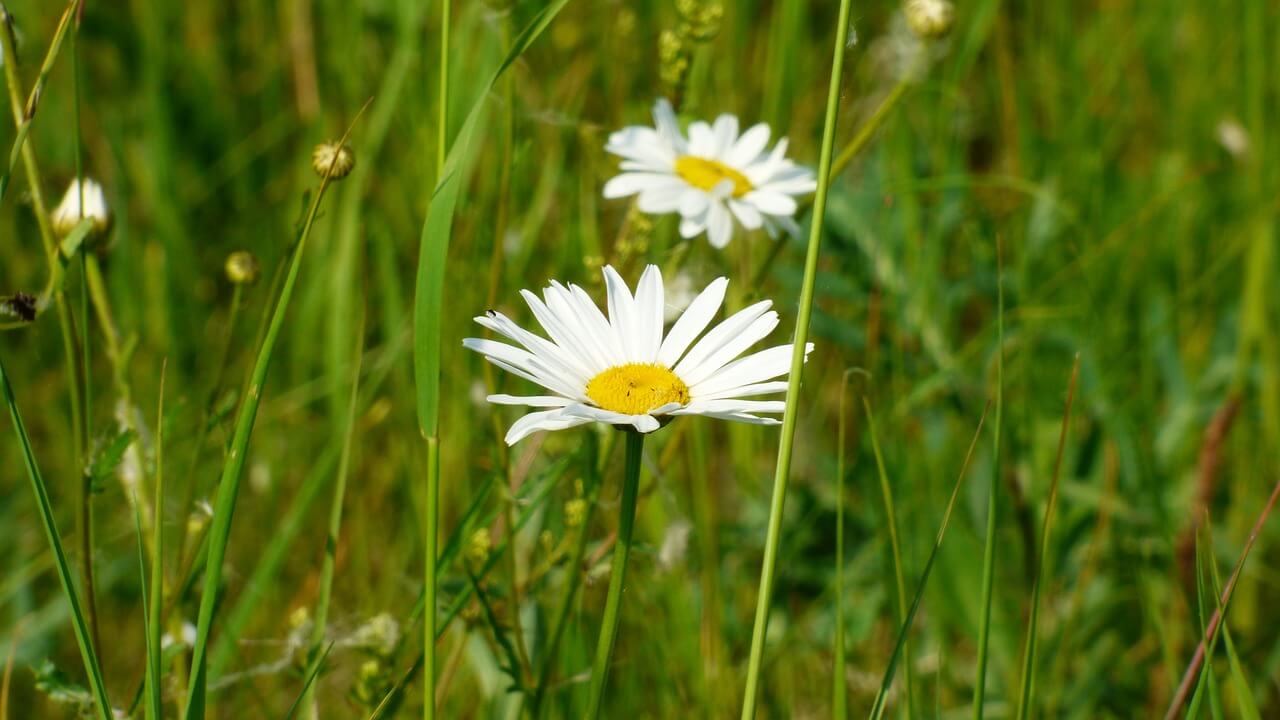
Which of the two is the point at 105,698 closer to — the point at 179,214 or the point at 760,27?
the point at 179,214

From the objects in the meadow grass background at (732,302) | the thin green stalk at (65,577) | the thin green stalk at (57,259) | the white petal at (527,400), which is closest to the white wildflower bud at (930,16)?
the meadow grass background at (732,302)

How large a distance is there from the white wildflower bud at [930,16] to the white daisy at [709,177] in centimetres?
22

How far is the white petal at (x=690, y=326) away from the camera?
2.99ft

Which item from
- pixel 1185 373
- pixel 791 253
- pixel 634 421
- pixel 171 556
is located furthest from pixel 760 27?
pixel 634 421

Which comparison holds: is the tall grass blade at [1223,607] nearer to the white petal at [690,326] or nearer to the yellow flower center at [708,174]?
the white petal at [690,326]

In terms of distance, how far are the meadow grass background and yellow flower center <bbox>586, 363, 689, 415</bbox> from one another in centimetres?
21

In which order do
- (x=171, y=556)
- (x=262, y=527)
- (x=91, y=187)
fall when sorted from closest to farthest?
(x=91, y=187) < (x=171, y=556) < (x=262, y=527)

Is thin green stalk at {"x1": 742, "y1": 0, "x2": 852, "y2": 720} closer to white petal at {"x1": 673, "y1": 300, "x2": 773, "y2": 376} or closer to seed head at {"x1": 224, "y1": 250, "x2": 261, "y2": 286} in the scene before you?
white petal at {"x1": 673, "y1": 300, "x2": 773, "y2": 376}

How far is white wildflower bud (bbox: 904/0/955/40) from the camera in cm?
135

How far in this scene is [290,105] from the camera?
246 cm

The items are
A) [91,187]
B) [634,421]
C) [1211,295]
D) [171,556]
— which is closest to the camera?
[634,421]

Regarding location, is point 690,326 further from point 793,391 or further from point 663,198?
point 663,198

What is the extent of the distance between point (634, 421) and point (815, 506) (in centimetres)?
96

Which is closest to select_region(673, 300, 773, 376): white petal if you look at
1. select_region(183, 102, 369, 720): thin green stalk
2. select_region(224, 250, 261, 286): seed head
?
select_region(183, 102, 369, 720): thin green stalk
